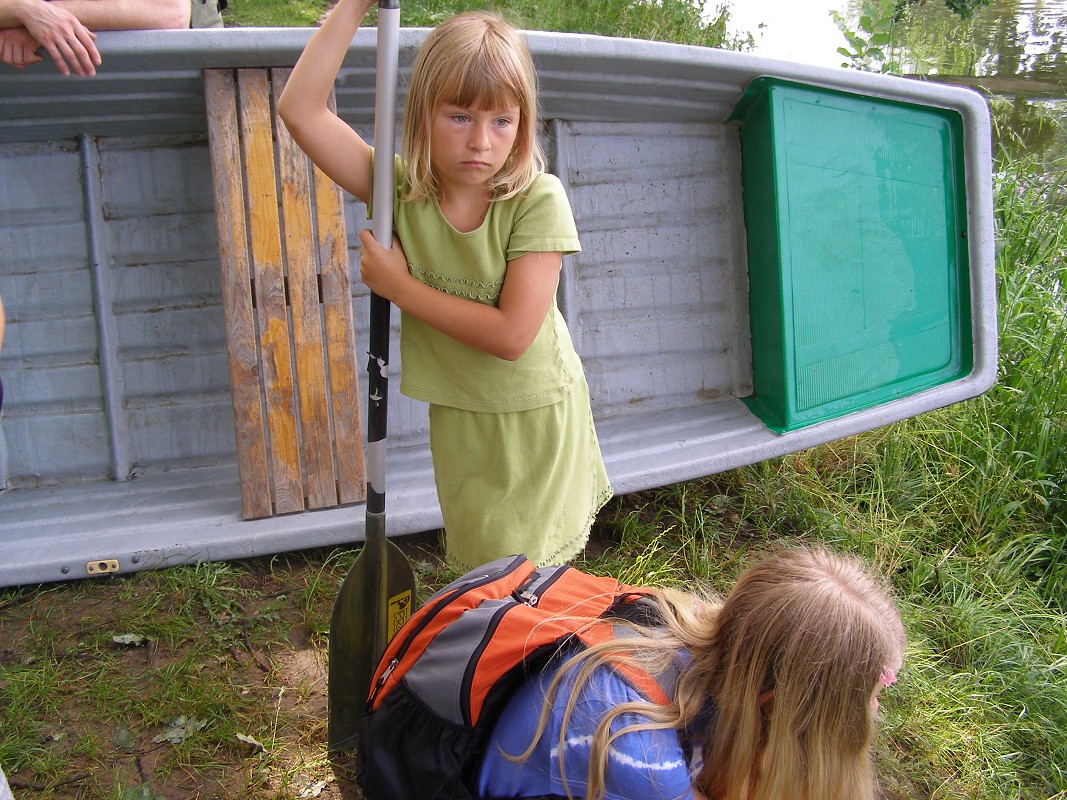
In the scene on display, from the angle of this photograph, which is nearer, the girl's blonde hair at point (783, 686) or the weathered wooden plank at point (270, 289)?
the girl's blonde hair at point (783, 686)

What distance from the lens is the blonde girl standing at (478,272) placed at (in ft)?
5.94

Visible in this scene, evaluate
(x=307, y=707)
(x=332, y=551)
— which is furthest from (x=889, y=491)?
(x=307, y=707)

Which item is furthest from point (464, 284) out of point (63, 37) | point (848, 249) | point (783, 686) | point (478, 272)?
point (848, 249)

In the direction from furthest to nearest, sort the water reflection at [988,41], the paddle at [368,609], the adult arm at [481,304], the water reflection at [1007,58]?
the water reflection at [988,41] → the water reflection at [1007,58] → the paddle at [368,609] → the adult arm at [481,304]

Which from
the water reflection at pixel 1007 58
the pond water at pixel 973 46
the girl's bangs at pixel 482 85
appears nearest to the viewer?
the girl's bangs at pixel 482 85

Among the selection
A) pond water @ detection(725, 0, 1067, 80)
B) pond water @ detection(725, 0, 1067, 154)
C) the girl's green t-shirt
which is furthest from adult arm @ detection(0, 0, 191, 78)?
pond water @ detection(725, 0, 1067, 80)

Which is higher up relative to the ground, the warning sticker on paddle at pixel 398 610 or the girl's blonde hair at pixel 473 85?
the girl's blonde hair at pixel 473 85

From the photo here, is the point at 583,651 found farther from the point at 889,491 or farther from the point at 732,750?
the point at 889,491

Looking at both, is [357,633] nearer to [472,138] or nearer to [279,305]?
[279,305]

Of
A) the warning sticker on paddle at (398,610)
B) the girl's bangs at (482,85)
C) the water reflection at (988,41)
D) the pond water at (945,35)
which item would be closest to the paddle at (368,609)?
the warning sticker on paddle at (398,610)

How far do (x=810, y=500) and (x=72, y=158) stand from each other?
2554 mm

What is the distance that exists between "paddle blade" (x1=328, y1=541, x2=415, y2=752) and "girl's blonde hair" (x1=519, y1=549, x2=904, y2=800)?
0.75 m

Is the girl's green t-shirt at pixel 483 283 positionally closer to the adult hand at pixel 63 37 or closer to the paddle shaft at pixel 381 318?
the paddle shaft at pixel 381 318

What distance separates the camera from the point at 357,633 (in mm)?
2230
